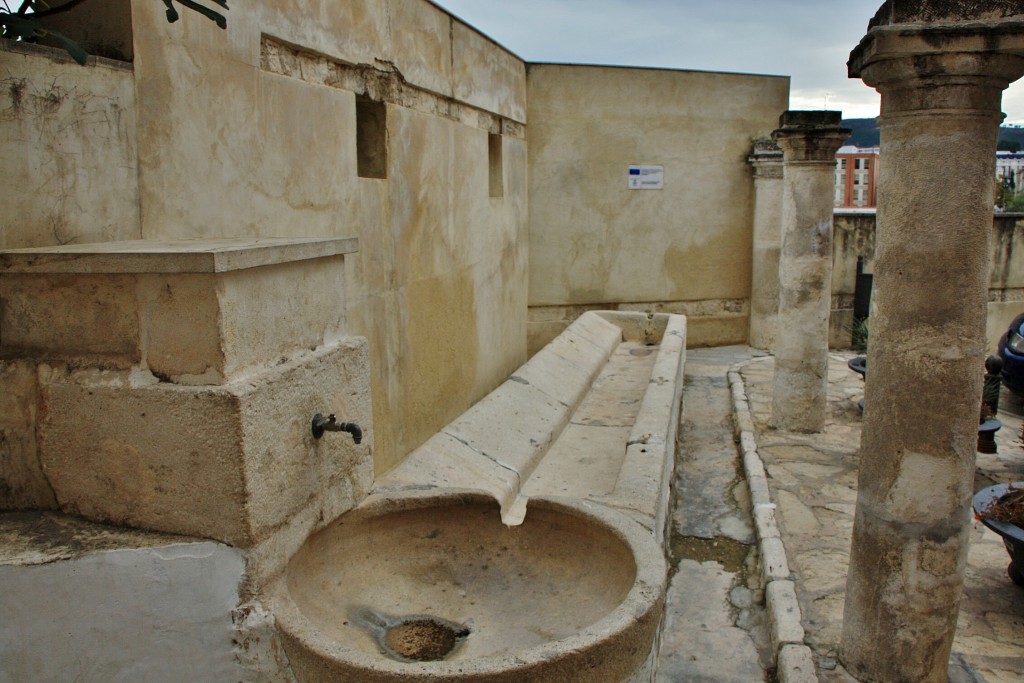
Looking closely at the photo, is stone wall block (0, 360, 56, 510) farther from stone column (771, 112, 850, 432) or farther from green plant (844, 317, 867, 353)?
green plant (844, 317, 867, 353)

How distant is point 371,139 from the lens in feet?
16.9

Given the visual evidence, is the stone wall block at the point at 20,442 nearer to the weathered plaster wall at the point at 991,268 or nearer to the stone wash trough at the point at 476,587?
the stone wash trough at the point at 476,587

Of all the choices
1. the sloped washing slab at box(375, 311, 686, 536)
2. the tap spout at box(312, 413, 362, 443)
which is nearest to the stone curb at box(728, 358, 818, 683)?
the sloped washing slab at box(375, 311, 686, 536)

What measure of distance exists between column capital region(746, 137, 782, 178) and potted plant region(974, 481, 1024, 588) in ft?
22.0

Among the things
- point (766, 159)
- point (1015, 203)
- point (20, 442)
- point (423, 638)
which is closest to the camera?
point (20, 442)

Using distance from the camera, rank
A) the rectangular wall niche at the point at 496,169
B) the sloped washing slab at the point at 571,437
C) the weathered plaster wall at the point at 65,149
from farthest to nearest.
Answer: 1. the rectangular wall niche at the point at 496,169
2. the sloped washing slab at the point at 571,437
3. the weathered plaster wall at the point at 65,149

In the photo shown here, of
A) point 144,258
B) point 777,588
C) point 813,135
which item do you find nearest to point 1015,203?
point 813,135

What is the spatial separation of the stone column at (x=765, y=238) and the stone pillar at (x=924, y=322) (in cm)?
729

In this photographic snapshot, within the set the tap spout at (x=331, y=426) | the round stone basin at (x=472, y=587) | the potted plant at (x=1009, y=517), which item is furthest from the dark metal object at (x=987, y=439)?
the tap spout at (x=331, y=426)

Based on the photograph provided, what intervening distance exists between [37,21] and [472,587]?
2.30 meters

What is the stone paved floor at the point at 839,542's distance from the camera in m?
4.04

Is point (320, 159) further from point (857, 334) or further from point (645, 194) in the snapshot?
point (857, 334)

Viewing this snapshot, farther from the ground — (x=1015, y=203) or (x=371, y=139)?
(x=371, y=139)

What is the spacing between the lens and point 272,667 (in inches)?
94.8
